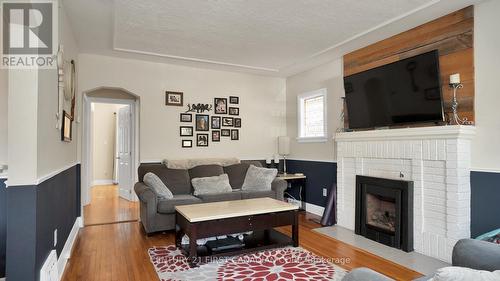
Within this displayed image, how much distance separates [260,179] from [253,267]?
6.16ft

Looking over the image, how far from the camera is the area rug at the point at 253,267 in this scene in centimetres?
265

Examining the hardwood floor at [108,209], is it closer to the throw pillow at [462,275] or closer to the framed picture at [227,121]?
the framed picture at [227,121]

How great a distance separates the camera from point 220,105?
5543 mm

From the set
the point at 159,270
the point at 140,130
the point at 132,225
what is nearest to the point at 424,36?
the point at 159,270

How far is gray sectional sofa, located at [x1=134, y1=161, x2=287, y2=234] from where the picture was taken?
3822 mm

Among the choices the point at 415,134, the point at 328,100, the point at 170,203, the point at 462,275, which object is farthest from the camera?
the point at 328,100

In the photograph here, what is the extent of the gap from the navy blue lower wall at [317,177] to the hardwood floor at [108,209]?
296 centimetres

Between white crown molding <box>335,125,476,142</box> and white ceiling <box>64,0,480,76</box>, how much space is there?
1.23m

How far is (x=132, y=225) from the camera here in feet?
14.3

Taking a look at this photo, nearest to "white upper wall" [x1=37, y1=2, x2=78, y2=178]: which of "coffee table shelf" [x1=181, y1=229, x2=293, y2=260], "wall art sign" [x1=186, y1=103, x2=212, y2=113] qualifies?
"coffee table shelf" [x1=181, y1=229, x2=293, y2=260]

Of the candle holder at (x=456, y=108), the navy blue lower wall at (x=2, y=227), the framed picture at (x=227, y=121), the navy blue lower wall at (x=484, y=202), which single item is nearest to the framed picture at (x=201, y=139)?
the framed picture at (x=227, y=121)

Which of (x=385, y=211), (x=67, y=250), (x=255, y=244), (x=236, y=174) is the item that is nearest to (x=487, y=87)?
(x=385, y=211)

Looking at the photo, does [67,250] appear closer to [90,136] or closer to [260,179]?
[260,179]

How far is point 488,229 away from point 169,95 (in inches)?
183
